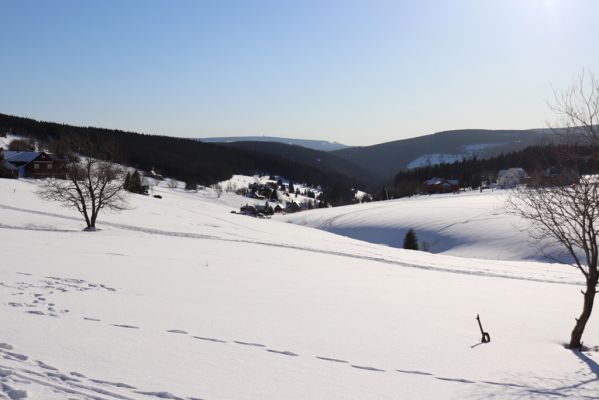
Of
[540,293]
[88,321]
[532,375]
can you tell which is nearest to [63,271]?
[88,321]

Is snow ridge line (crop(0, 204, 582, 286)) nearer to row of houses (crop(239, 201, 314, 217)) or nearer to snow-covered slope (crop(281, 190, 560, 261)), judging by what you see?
snow-covered slope (crop(281, 190, 560, 261))

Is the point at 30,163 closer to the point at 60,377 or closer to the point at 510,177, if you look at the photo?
the point at 510,177

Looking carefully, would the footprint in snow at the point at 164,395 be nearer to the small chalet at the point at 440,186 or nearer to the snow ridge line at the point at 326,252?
the snow ridge line at the point at 326,252

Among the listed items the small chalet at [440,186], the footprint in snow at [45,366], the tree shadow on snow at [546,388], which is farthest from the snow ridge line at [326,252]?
the small chalet at [440,186]

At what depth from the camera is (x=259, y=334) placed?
8312mm

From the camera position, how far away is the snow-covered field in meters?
5.84

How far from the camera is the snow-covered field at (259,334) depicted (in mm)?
5844

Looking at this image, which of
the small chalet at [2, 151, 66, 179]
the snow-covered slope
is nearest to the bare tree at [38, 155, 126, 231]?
the snow-covered slope

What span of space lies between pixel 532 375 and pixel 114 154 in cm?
3114

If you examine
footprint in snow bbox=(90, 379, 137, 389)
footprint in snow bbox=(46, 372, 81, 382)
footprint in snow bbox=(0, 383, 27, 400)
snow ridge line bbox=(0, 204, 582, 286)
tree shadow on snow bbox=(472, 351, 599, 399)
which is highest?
footprint in snow bbox=(0, 383, 27, 400)

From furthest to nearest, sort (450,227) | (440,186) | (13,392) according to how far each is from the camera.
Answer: (440,186), (450,227), (13,392)

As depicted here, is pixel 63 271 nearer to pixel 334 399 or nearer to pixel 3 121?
pixel 334 399

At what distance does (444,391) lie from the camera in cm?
638

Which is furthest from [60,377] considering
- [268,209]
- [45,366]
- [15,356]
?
[268,209]
